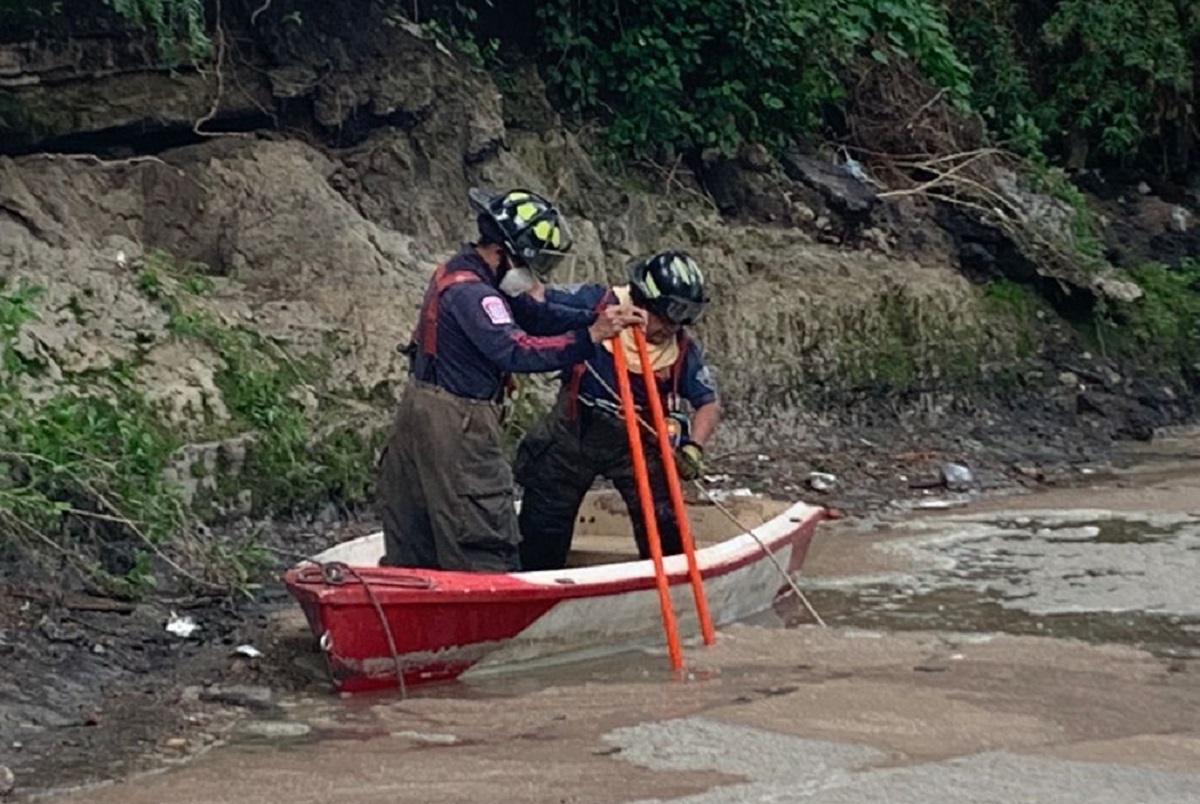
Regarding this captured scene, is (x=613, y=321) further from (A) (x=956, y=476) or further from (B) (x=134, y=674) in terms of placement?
(A) (x=956, y=476)

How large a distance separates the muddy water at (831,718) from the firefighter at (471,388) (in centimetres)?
→ 65

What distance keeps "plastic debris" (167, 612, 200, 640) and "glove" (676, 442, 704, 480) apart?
2.30 metres

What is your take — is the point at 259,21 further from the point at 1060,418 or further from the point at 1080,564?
the point at 1060,418

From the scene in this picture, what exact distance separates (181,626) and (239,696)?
108 centimetres

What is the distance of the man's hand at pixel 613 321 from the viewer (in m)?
8.20

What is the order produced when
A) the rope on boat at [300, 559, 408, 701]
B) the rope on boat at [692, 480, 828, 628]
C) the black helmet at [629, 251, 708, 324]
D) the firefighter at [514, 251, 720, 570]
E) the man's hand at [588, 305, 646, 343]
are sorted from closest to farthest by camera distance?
the rope on boat at [300, 559, 408, 701], the man's hand at [588, 305, 646, 343], the black helmet at [629, 251, 708, 324], the firefighter at [514, 251, 720, 570], the rope on boat at [692, 480, 828, 628]

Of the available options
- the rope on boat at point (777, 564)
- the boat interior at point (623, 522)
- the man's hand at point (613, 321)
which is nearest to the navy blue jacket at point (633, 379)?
the rope on boat at point (777, 564)

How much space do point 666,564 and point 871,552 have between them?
3.24m

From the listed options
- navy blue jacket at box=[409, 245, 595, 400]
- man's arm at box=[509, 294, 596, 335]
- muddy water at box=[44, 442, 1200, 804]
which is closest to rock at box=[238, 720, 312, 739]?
muddy water at box=[44, 442, 1200, 804]

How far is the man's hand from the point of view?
8.20 m

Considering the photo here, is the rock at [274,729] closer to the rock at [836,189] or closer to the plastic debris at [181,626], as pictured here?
the plastic debris at [181,626]

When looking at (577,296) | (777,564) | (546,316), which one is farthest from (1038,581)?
(546,316)

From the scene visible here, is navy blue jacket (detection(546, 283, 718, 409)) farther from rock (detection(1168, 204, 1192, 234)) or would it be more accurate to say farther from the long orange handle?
rock (detection(1168, 204, 1192, 234))

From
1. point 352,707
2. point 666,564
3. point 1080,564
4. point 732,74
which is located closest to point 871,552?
point 1080,564
